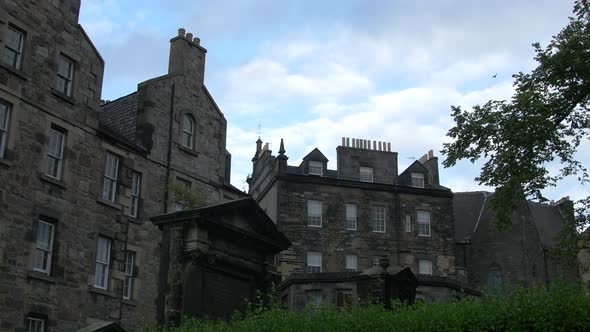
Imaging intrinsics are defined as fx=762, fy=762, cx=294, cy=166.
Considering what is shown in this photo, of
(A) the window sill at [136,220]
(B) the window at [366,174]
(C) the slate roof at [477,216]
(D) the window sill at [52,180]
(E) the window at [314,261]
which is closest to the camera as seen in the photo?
(D) the window sill at [52,180]

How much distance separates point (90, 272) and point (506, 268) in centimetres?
3226

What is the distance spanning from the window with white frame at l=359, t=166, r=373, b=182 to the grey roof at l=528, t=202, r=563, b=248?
1342cm

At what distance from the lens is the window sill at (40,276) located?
24.3 metres

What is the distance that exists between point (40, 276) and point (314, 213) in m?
23.7

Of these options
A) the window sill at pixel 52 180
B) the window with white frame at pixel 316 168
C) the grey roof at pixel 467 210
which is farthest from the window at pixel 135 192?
the grey roof at pixel 467 210

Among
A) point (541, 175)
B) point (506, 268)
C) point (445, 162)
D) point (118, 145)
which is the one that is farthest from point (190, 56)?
point (506, 268)

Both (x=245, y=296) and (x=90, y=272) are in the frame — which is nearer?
(x=245, y=296)

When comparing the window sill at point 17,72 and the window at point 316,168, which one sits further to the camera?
the window at point 316,168

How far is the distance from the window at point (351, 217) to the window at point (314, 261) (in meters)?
2.71

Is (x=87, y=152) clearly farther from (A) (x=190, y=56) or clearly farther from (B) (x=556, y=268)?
(B) (x=556, y=268)

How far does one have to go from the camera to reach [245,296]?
2134 centimetres

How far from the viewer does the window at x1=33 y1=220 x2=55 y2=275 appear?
25.0m

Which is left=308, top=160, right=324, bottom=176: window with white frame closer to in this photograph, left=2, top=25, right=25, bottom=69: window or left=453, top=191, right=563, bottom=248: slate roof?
left=453, top=191, right=563, bottom=248: slate roof

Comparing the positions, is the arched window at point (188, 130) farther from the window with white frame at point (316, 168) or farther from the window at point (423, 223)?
the window at point (423, 223)
